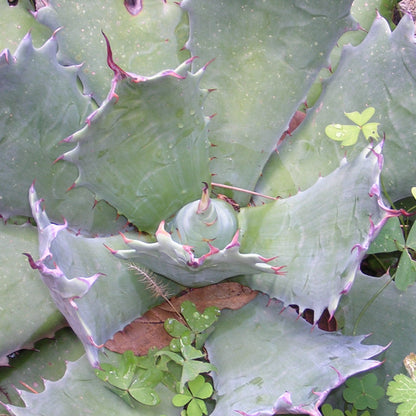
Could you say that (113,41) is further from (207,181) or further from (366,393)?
(366,393)

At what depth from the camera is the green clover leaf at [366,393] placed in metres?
1.26

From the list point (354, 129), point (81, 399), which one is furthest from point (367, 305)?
point (81, 399)

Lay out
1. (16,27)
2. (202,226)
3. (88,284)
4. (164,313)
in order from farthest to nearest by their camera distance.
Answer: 1. (16,27)
2. (164,313)
3. (202,226)
4. (88,284)

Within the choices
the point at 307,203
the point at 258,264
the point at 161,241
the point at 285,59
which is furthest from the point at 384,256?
the point at 161,241

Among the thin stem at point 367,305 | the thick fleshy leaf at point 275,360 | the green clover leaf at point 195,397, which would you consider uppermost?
the thick fleshy leaf at point 275,360

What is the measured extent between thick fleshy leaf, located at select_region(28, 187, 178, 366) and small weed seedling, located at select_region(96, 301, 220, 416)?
0.27 feet

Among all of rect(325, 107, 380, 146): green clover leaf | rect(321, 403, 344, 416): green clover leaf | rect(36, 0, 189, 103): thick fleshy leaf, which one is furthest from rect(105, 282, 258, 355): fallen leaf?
rect(36, 0, 189, 103): thick fleshy leaf

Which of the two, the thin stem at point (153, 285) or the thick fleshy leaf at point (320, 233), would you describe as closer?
the thick fleshy leaf at point (320, 233)

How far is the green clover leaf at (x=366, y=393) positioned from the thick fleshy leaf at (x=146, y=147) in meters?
0.56

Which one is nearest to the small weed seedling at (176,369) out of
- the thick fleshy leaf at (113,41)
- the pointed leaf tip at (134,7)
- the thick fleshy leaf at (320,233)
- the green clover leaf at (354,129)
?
the thick fleshy leaf at (320,233)

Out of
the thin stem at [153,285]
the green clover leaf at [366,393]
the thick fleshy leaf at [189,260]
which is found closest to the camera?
the thick fleshy leaf at [189,260]

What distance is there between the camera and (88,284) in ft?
3.10

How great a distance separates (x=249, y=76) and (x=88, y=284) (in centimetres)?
65

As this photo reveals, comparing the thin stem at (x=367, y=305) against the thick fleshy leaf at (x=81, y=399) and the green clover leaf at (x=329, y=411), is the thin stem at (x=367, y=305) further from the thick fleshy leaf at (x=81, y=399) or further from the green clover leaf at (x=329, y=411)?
the thick fleshy leaf at (x=81, y=399)
